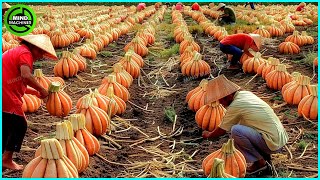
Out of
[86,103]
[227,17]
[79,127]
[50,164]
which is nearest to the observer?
[50,164]

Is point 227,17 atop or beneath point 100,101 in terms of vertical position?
beneath

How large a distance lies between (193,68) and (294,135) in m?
3.45

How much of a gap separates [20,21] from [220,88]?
250 centimetres

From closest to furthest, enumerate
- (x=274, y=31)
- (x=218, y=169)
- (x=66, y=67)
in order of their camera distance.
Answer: (x=218, y=169), (x=66, y=67), (x=274, y=31)

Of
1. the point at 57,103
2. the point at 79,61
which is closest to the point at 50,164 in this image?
the point at 57,103

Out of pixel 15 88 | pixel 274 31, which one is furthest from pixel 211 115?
pixel 274 31

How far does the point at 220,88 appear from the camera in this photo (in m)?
5.72

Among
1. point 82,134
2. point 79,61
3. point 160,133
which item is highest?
point 82,134

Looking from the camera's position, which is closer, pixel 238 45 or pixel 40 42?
pixel 40 42

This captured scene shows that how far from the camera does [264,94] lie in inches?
330

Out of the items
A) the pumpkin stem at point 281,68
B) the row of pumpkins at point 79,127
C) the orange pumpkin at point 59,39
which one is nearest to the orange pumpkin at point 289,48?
the pumpkin stem at point 281,68

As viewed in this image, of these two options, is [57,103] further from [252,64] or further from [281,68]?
[252,64]

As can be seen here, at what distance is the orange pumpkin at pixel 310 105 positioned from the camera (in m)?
6.97

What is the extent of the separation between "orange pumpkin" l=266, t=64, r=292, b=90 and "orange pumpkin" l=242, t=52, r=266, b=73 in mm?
1041
